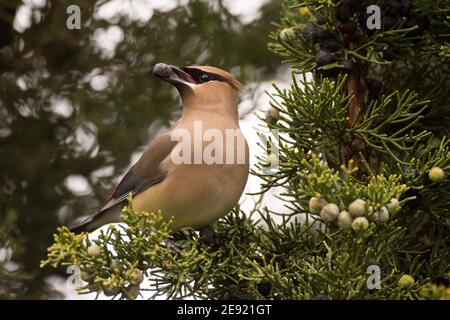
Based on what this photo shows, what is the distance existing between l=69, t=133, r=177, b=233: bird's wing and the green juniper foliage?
334 mm

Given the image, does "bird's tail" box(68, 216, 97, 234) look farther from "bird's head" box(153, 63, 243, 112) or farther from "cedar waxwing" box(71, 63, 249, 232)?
"bird's head" box(153, 63, 243, 112)

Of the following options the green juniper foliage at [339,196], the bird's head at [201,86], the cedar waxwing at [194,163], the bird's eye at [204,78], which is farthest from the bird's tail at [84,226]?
the bird's eye at [204,78]

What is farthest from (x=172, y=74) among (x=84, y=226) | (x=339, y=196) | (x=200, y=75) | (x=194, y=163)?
(x=339, y=196)

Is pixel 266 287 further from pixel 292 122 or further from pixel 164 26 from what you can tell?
pixel 164 26

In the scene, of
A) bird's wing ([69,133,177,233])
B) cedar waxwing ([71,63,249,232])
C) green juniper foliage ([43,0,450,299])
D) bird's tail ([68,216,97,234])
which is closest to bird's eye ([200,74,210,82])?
cedar waxwing ([71,63,249,232])

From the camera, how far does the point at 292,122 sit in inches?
125

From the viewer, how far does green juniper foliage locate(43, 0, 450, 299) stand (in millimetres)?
2607

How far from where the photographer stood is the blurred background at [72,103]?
4.04m

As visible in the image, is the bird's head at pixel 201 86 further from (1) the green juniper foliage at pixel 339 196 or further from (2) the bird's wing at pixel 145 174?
(1) the green juniper foliage at pixel 339 196

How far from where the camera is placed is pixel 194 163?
3.45 meters

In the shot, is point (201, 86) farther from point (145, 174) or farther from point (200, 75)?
point (145, 174)

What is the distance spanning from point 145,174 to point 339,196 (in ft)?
4.31
